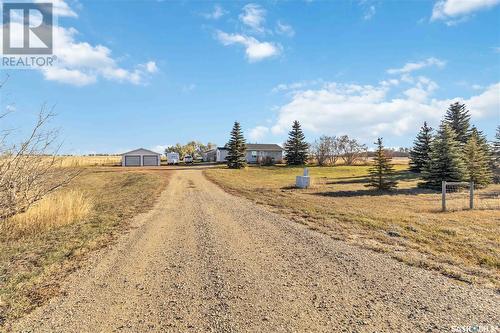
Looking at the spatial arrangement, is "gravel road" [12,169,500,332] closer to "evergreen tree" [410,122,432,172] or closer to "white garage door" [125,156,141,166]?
"evergreen tree" [410,122,432,172]

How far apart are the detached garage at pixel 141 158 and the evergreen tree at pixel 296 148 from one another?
26.8 m

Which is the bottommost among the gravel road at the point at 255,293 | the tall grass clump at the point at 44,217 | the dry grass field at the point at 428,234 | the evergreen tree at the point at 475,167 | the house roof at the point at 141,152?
the gravel road at the point at 255,293

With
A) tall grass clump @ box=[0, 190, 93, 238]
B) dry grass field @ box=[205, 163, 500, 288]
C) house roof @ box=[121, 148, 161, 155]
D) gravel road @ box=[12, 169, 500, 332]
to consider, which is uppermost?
house roof @ box=[121, 148, 161, 155]

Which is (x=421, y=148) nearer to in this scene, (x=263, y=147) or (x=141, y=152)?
(x=263, y=147)

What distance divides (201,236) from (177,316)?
3.72 m

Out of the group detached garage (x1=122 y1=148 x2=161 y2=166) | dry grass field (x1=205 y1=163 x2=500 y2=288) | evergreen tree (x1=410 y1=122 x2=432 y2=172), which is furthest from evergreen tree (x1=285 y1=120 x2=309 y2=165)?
dry grass field (x1=205 y1=163 x2=500 y2=288)

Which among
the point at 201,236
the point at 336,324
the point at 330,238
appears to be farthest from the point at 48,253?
the point at 330,238

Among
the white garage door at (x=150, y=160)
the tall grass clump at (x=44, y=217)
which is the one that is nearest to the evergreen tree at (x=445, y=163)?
the tall grass clump at (x=44, y=217)

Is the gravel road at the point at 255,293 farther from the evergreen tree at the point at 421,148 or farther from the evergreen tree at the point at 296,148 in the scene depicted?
the evergreen tree at the point at 296,148

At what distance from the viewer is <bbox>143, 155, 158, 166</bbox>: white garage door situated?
56062 mm

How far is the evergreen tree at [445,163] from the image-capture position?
19.2m

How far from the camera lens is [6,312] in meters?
3.74

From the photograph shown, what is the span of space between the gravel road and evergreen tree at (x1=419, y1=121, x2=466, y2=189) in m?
17.0

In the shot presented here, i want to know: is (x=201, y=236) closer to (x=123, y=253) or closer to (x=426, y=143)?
(x=123, y=253)
